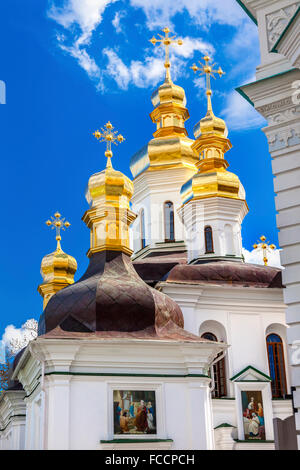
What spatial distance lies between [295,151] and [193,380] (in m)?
6.58

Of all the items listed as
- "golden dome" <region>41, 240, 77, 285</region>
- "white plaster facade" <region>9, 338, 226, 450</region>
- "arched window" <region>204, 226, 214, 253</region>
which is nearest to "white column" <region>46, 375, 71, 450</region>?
"white plaster facade" <region>9, 338, 226, 450</region>

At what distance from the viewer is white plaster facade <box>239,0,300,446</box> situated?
8188 millimetres

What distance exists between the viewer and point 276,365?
19.9 m

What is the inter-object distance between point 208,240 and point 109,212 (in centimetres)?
690

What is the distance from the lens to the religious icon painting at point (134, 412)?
13508 millimetres

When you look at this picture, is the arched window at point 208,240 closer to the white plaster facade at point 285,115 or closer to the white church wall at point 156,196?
the white church wall at point 156,196

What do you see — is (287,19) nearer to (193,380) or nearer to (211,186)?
(193,380)

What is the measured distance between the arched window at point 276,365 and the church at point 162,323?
0.11 ft

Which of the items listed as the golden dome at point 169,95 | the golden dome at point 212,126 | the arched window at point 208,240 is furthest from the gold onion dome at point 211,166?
the golden dome at point 169,95

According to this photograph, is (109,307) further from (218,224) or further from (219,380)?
(218,224)

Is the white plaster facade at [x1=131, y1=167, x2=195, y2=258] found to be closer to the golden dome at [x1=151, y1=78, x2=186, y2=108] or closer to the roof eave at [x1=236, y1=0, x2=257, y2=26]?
the golden dome at [x1=151, y1=78, x2=186, y2=108]
